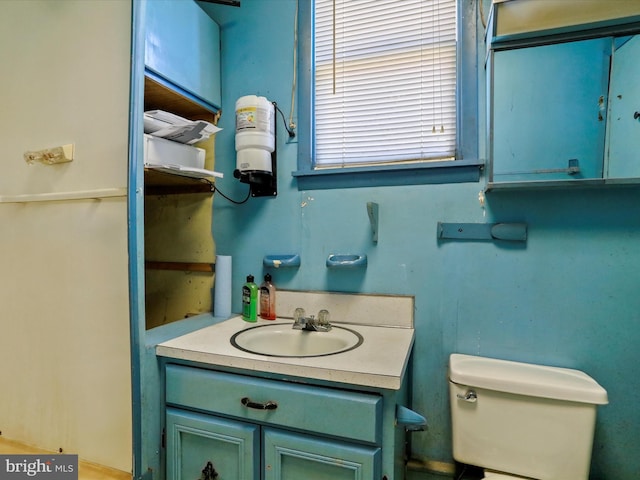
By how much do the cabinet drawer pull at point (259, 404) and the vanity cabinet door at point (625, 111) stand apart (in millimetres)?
1327

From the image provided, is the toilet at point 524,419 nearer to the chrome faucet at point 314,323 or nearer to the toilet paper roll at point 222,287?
the chrome faucet at point 314,323

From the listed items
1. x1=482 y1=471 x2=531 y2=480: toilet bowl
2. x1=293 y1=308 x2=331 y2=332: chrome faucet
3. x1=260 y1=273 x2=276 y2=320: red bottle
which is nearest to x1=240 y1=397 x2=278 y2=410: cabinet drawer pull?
x1=293 y1=308 x2=331 y2=332: chrome faucet

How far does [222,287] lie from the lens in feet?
5.03

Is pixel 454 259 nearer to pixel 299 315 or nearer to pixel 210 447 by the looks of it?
pixel 299 315

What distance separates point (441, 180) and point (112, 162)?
122cm

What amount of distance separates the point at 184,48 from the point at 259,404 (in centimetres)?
140

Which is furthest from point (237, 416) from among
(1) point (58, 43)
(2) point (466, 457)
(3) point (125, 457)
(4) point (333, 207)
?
(1) point (58, 43)

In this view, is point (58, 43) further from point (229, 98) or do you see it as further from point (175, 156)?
point (229, 98)

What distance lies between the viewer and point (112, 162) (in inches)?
44.2

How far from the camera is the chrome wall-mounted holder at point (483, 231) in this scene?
4.09 ft

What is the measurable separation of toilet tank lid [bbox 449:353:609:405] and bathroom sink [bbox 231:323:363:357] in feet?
1.27

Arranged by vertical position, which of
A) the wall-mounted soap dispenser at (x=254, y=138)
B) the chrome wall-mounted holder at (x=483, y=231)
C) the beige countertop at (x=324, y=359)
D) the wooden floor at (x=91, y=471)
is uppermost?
the wall-mounted soap dispenser at (x=254, y=138)

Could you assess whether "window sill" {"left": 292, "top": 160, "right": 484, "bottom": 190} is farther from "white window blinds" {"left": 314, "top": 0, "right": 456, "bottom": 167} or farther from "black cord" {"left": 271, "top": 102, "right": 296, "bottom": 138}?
"black cord" {"left": 271, "top": 102, "right": 296, "bottom": 138}

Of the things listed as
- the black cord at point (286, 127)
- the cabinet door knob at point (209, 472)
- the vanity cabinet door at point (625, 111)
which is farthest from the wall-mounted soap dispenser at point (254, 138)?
the vanity cabinet door at point (625, 111)
